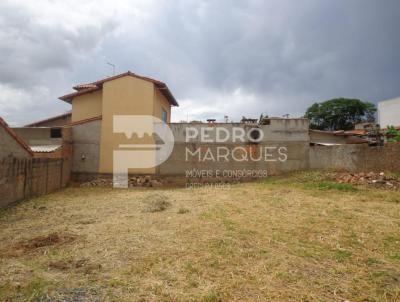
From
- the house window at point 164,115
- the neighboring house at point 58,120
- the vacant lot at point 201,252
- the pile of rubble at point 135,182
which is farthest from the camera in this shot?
the neighboring house at point 58,120

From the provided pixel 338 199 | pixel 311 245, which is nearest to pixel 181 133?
pixel 338 199

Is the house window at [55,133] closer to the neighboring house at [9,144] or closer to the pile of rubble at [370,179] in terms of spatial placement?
the neighboring house at [9,144]

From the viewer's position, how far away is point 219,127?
14734 mm

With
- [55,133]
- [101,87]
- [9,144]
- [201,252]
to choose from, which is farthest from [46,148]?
[201,252]

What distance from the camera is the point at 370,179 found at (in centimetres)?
1158

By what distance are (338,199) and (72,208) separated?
8.73 meters

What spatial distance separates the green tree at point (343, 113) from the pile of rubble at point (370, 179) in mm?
32023

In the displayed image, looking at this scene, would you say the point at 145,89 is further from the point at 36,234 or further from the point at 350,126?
the point at 350,126

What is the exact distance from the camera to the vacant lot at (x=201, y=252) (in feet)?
10.4

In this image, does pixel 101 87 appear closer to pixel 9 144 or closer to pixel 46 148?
pixel 46 148

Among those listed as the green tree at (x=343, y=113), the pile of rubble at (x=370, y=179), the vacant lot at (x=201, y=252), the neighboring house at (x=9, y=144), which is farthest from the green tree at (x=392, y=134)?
the green tree at (x=343, y=113)

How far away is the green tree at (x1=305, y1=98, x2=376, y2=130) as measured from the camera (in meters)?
40.4

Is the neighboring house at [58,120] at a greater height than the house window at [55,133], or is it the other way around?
the neighboring house at [58,120]

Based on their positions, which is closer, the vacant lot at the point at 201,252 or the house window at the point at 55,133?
the vacant lot at the point at 201,252
